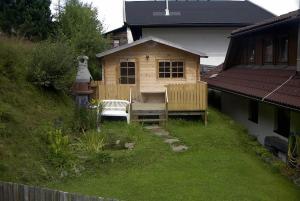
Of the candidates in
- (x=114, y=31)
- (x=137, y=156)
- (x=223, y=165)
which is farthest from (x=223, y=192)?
(x=114, y=31)

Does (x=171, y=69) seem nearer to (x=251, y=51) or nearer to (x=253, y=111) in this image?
(x=251, y=51)

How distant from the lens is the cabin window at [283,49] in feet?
48.0

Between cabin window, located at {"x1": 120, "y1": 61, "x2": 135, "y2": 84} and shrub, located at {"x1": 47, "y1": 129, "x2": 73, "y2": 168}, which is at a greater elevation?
cabin window, located at {"x1": 120, "y1": 61, "x2": 135, "y2": 84}

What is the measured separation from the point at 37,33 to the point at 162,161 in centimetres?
1840

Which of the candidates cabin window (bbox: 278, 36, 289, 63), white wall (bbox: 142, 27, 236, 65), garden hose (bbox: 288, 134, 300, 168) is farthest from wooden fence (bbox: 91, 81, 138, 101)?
white wall (bbox: 142, 27, 236, 65)

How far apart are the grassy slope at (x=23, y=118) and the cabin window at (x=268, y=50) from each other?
24.7 feet

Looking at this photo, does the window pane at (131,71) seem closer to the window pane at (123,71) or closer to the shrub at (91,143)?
the window pane at (123,71)

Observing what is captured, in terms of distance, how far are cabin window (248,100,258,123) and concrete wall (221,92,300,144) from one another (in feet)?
0.53

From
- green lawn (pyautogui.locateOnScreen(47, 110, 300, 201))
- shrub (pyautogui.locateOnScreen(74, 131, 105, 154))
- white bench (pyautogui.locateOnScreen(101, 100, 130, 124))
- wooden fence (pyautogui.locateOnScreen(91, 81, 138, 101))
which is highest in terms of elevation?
wooden fence (pyautogui.locateOnScreen(91, 81, 138, 101))

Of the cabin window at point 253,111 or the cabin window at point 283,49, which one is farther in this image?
the cabin window at point 253,111

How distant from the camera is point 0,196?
21.9 feet

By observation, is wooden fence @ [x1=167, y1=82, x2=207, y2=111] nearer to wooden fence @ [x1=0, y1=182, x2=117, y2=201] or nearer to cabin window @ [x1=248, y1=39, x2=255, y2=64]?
cabin window @ [x1=248, y1=39, x2=255, y2=64]

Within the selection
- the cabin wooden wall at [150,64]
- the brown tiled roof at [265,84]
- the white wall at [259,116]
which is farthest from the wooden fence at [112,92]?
the white wall at [259,116]

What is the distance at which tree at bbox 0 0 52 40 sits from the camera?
995 inches
